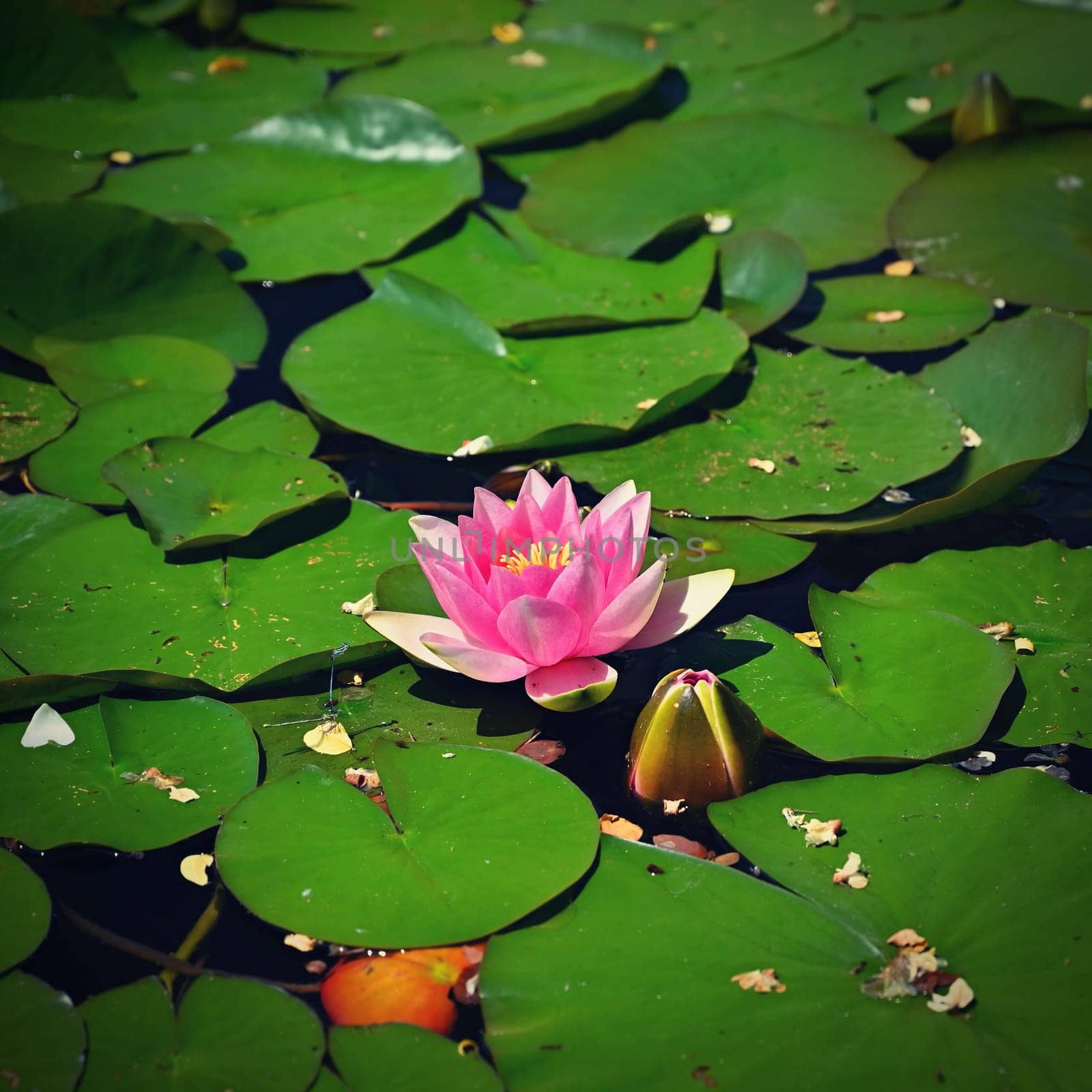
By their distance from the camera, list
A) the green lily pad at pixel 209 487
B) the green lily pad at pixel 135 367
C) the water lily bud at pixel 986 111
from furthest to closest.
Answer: the water lily bud at pixel 986 111
the green lily pad at pixel 135 367
the green lily pad at pixel 209 487

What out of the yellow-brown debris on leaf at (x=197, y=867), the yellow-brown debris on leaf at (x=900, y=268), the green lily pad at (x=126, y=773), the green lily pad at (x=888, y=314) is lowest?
the yellow-brown debris on leaf at (x=197, y=867)

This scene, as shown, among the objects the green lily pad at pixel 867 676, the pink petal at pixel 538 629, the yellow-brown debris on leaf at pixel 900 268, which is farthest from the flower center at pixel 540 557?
the yellow-brown debris on leaf at pixel 900 268

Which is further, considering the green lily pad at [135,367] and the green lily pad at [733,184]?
the green lily pad at [733,184]

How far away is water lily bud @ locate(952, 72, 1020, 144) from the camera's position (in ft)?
12.8

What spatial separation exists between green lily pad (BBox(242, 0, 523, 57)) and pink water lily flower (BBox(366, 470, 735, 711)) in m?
3.55

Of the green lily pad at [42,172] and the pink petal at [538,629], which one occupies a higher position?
the green lily pad at [42,172]

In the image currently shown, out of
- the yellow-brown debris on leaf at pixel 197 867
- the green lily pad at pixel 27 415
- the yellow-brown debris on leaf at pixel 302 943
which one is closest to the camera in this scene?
the yellow-brown debris on leaf at pixel 302 943

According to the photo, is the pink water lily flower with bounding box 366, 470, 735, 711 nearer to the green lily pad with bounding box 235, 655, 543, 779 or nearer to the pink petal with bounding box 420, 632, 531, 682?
the pink petal with bounding box 420, 632, 531, 682

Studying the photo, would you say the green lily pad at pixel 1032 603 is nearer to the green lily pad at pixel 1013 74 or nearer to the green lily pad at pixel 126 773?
the green lily pad at pixel 126 773

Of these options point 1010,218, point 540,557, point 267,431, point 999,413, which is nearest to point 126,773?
point 540,557

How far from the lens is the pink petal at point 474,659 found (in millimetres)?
2137

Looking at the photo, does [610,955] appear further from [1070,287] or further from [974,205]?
[974,205]

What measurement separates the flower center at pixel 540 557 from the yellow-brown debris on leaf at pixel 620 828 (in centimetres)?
58

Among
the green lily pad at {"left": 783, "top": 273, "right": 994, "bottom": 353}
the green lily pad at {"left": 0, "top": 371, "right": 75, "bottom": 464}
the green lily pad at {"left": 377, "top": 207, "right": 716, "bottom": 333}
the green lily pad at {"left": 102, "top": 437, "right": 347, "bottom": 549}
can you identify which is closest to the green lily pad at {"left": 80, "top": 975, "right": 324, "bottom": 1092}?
the green lily pad at {"left": 102, "top": 437, "right": 347, "bottom": 549}
